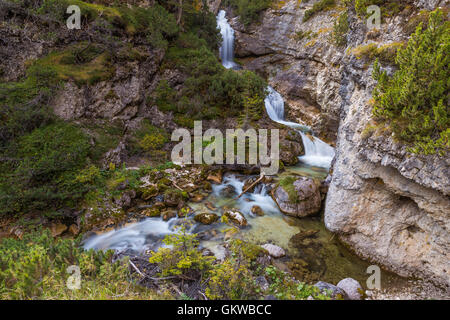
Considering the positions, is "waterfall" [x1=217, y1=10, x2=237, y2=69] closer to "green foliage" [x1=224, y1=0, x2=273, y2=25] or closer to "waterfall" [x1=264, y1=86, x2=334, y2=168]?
"green foliage" [x1=224, y1=0, x2=273, y2=25]

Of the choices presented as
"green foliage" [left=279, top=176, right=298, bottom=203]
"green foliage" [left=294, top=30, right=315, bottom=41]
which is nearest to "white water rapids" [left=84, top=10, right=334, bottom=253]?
"green foliage" [left=279, top=176, right=298, bottom=203]

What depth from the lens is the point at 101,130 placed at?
13812 millimetres

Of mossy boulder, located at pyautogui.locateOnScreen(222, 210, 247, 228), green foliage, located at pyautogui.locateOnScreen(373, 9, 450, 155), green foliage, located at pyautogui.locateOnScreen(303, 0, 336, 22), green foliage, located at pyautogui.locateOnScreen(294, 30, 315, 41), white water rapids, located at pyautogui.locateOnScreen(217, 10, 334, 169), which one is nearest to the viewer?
green foliage, located at pyautogui.locateOnScreen(373, 9, 450, 155)

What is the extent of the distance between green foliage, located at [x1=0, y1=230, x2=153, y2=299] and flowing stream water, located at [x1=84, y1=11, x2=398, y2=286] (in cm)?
356

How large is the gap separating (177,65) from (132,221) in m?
14.5

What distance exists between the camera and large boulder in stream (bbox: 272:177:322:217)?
10.2m

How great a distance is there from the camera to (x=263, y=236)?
8.98 meters

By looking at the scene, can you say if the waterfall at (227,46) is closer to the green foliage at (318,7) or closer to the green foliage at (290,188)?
the green foliage at (318,7)

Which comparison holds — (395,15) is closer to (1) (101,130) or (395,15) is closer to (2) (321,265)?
(2) (321,265)

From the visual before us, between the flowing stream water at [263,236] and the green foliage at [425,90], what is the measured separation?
4636mm

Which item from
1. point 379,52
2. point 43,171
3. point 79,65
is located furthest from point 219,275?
point 79,65

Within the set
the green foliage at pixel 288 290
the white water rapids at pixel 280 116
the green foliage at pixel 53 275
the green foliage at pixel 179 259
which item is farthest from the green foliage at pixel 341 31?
the green foliage at pixel 53 275

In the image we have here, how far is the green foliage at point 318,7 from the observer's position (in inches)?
903
